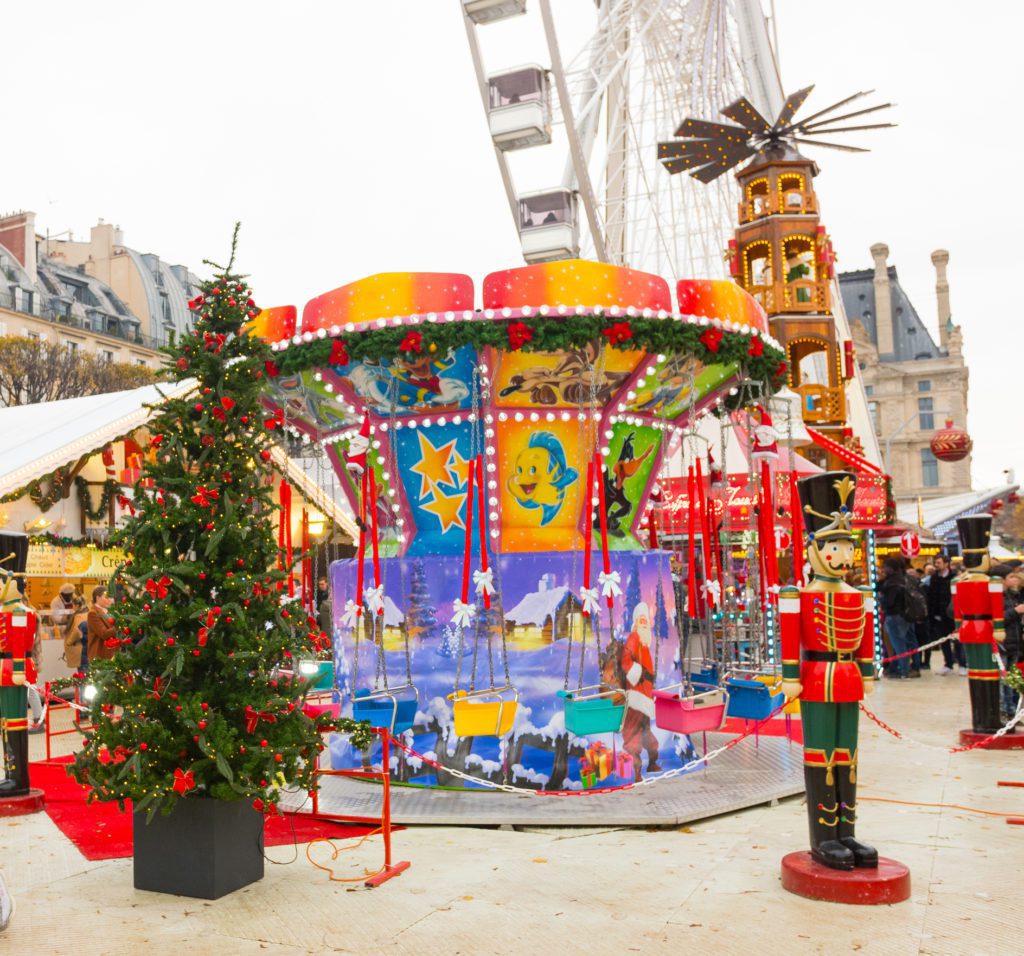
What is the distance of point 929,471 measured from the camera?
221 feet

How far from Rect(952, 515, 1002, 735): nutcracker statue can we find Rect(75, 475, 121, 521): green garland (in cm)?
1270

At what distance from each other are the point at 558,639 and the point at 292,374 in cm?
280

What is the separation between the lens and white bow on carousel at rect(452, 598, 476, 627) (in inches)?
296

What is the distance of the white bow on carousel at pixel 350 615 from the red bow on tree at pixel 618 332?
108 inches

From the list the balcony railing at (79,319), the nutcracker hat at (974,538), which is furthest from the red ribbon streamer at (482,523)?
the balcony railing at (79,319)

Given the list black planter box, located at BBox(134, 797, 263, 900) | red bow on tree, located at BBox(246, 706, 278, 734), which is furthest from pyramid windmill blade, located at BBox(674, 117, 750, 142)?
black planter box, located at BBox(134, 797, 263, 900)

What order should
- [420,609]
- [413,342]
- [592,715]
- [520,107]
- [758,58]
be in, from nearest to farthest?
[592,715], [413,342], [420,609], [520,107], [758,58]

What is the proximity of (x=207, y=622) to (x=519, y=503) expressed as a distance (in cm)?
327

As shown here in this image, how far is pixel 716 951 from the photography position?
428 cm

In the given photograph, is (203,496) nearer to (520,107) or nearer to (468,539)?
(468,539)

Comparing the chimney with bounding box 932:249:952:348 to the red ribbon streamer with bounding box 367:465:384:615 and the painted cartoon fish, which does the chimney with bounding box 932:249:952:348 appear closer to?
the painted cartoon fish

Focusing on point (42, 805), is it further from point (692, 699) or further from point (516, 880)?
point (692, 699)

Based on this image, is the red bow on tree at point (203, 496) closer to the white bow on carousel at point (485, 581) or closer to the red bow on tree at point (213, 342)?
the red bow on tree at point (213, 342)

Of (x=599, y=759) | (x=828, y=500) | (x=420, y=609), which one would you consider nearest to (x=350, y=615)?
(x=420, y=609)
